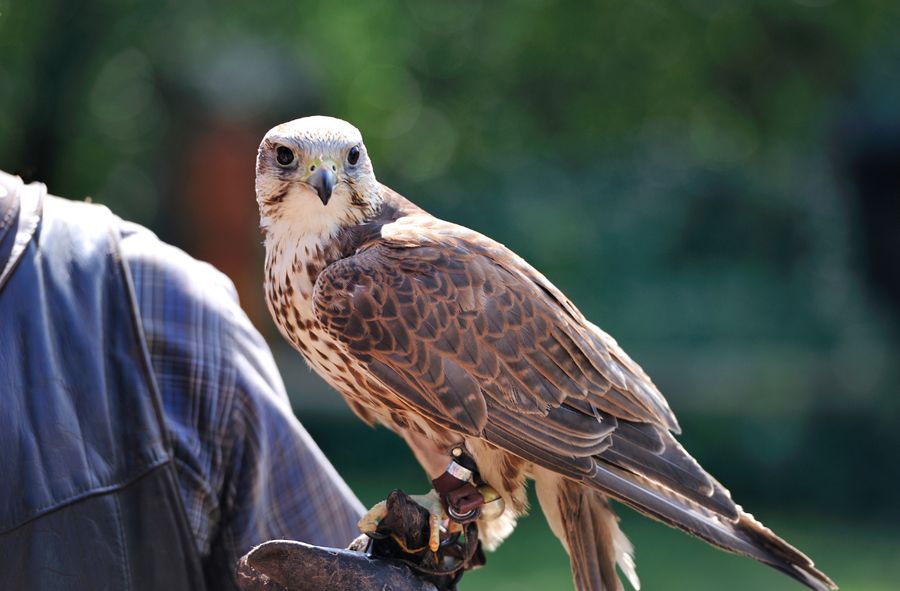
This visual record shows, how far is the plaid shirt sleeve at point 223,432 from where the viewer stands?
214cm

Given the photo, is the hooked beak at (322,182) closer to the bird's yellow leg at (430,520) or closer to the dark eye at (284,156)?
the dark eye at (284,156)

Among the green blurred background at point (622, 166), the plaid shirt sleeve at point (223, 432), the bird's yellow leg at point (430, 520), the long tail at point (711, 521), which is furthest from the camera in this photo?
the green blurred background at point (622, 166)

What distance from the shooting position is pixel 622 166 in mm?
9227

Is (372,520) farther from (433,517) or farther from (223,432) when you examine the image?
(223,432)

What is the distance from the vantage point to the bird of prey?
6.27ft

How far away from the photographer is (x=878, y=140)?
9164 mm

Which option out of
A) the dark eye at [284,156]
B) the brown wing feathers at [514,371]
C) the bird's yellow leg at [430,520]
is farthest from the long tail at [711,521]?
the dark eye at [284,156]

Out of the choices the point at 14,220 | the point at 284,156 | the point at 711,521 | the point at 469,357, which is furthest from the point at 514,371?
the point at 14,220

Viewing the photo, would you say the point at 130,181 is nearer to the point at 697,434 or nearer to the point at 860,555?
the point at 697,434

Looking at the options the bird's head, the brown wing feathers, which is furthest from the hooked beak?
the brown wing feathers

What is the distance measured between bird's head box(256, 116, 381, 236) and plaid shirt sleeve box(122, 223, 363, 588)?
0.30 metres

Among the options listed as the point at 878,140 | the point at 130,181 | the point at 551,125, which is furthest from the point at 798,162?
the point at 130,181

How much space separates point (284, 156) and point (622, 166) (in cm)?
751

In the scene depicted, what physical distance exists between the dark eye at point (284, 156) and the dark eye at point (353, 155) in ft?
0.34
